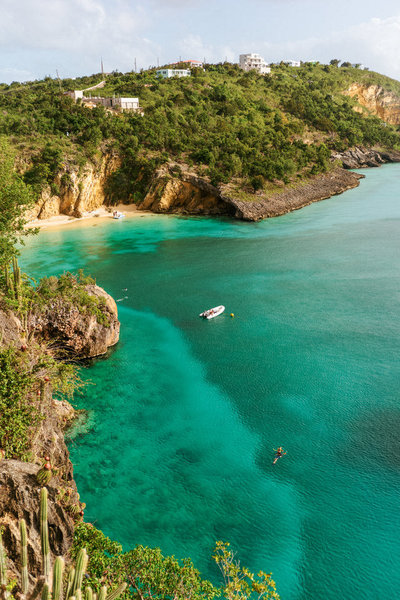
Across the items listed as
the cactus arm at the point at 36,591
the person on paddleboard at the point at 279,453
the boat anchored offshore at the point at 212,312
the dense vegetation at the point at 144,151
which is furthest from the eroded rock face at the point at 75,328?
the cactus arm at the point at 36,591

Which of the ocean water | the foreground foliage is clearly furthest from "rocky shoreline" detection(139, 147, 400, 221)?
the foreground foliage

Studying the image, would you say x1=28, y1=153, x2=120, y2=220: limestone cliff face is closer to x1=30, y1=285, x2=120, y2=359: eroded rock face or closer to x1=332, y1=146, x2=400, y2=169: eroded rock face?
x1=30, y1=285, x2=120, y2=359: eroded rock face

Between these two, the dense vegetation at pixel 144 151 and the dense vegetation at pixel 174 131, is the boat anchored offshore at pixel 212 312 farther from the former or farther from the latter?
the dense vegetation at pixel 174 131

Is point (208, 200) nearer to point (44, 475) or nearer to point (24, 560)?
point (44, 475)

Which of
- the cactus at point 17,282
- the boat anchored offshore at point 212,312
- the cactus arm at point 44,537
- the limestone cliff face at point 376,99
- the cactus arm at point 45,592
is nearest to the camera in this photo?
the cactus arm at point 45,592

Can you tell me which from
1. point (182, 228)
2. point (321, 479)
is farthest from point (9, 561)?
point (182, 228)

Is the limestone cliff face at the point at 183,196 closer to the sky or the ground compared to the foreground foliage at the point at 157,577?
closer to the sky

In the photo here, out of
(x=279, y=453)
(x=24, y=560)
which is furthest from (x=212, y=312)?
(x=24, y=560)
